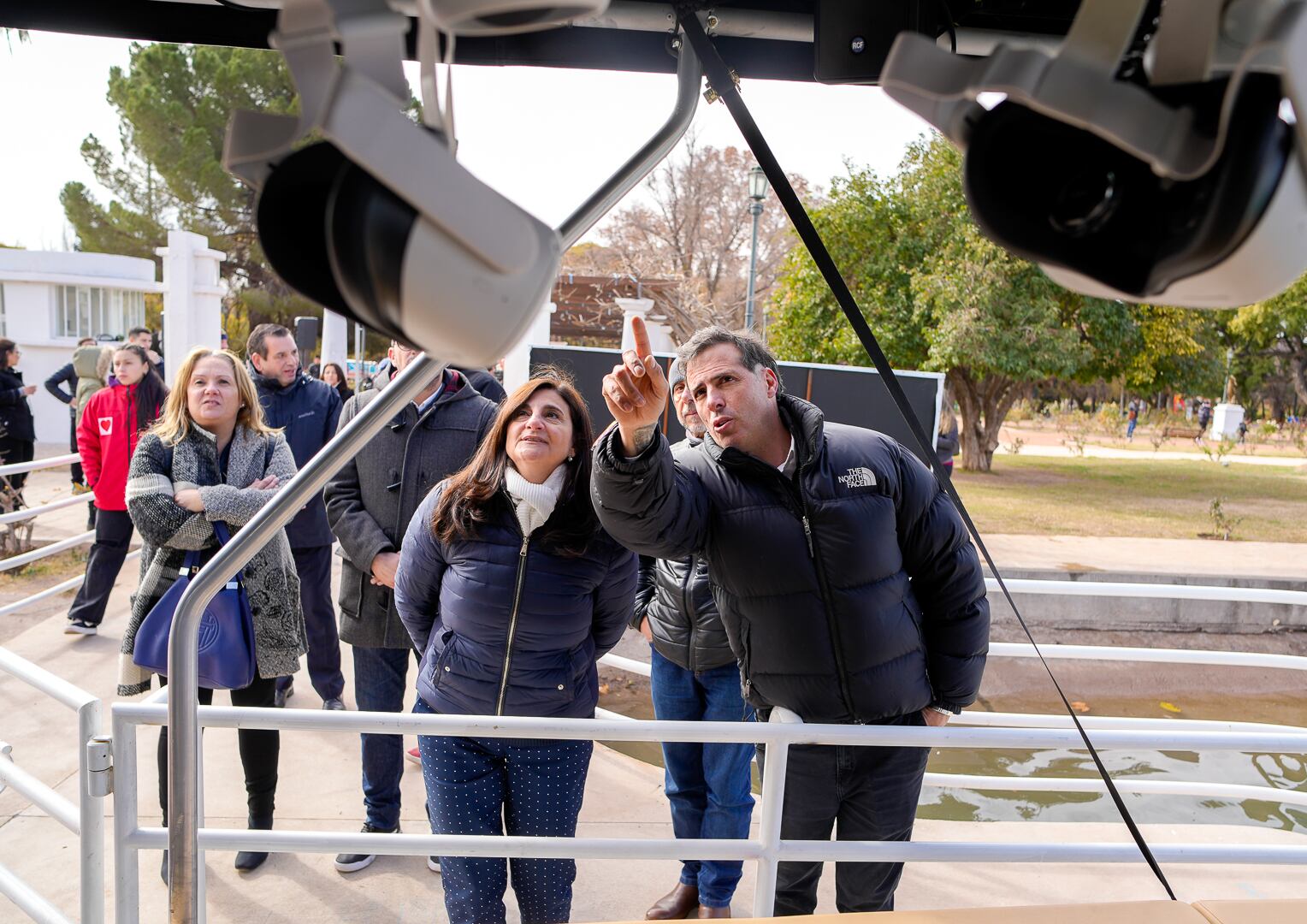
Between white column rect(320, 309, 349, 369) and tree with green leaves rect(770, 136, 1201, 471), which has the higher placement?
tree with green leaves rect(770, 136, 1201, 471)

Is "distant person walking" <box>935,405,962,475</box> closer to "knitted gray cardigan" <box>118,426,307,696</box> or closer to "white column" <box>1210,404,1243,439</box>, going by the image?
"knitted gray cardigan" <box>118,426,307,696</box>

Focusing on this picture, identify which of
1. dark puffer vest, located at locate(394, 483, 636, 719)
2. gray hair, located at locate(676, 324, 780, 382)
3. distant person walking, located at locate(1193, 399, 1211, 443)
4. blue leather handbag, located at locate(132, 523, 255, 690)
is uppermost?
gray hair, located at locate(676, 324, 780, 382)

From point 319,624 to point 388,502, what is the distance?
1.28 m

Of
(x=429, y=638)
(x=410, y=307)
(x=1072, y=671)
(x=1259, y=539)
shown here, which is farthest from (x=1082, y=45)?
(x=1259, y=539)

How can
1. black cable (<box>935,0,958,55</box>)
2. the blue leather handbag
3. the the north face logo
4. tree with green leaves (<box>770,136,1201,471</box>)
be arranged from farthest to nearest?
tree with green leaves (<box>770,136,1201,471</box>) → the blue leather handbag → the the north face logo → black cable (<box>935,0,958,55</box>)

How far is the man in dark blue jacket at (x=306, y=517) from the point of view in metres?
4.23

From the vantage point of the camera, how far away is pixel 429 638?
256cm

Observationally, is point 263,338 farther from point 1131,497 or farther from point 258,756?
point 1131,497

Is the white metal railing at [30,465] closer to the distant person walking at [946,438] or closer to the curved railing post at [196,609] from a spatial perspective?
the curved railing post at [196,609]

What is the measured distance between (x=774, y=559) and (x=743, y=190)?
75.6 feet

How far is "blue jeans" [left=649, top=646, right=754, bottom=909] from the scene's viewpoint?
287 centimetres

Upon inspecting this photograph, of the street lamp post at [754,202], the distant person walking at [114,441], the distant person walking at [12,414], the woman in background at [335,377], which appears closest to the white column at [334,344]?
the woman in background at [335,377]

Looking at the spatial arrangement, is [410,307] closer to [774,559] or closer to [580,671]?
[774,559]

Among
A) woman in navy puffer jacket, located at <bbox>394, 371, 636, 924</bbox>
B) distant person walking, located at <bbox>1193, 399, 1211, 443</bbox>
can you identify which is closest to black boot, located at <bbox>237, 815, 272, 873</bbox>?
woman in navy puffer jacket, located at <bbox>394, 371, 636, 924</bbox>
